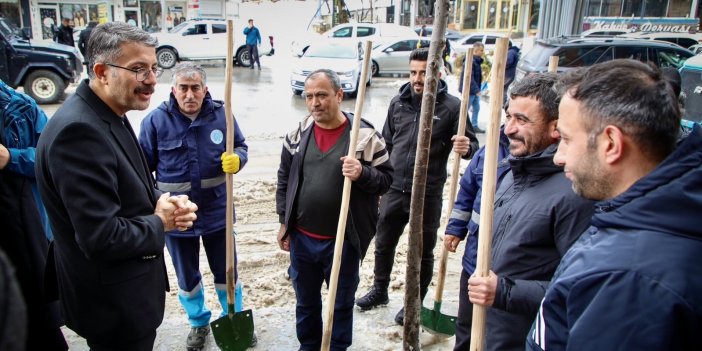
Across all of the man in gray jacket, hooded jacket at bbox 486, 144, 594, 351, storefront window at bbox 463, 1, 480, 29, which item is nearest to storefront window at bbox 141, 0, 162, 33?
storefront window at bbox 463, 1, 480, 29

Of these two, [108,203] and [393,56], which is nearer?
[108,203]

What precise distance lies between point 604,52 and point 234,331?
34.7 feet

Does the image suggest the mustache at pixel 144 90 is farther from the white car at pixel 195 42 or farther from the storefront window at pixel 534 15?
the storefront window at pixel 534 15

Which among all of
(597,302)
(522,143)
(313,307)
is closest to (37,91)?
(313,307)

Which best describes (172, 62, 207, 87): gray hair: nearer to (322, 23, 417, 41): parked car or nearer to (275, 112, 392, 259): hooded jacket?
(275, 112, 392, 259): hooded jacket

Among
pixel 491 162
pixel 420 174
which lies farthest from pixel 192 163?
pixel 491 162

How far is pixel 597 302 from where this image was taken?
112cm

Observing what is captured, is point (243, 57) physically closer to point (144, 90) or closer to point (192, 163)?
point (192, 163)

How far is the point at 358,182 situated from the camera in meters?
2.81

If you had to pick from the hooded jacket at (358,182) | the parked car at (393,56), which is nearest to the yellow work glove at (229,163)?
the hooded jacket at (358,182)

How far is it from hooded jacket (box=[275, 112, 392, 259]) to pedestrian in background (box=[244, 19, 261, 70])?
55.4 feet

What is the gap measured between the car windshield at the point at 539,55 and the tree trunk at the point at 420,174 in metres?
8.95

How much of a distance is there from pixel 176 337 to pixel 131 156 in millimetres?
1784

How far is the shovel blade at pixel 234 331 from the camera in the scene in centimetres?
313
